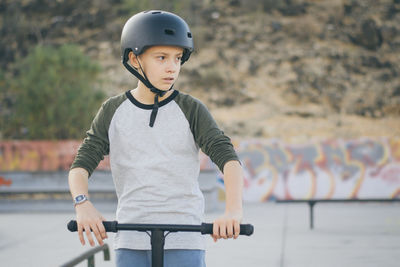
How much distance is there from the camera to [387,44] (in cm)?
4144

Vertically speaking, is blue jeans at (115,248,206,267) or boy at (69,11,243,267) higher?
boy at (69,11,243,267)

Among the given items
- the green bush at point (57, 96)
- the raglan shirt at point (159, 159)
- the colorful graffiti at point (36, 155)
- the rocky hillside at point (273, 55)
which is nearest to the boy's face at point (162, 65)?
the raglan shirt at point (159, 159)

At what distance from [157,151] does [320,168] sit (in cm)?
1796

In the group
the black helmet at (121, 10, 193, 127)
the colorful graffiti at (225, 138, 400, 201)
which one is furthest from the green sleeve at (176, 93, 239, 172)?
the colorful graffiti at (225, 138, 400, 201)

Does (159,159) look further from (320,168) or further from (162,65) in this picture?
(320,168)

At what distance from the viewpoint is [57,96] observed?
25359mm

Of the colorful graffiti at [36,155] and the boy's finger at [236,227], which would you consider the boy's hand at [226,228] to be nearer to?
the boy's finger at [236,227]

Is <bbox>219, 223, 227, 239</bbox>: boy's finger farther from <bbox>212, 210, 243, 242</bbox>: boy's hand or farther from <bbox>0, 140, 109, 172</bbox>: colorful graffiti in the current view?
<bbox>0, 140, 109, 172</bbox>: colorful graffiti

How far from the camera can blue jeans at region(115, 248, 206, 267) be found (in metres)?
2.79

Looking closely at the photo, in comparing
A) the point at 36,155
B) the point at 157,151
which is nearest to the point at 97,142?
the point at 157,151

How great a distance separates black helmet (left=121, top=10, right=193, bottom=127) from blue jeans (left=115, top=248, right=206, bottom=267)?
0.58 metres

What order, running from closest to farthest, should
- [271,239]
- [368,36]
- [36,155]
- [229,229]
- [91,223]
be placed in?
[229,229], [91,223], [271,239], [36,155], [368,36]

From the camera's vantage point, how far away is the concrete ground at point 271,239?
826cm

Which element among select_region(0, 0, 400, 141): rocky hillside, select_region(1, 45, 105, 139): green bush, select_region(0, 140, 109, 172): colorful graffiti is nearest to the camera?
select_region(0, 140, 109, 172): colorful graffiti
